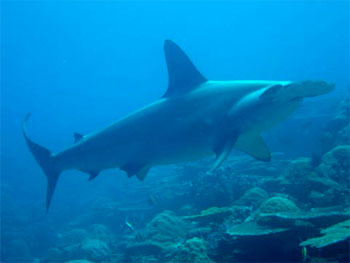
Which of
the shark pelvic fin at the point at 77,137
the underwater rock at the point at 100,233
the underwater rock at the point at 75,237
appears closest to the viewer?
the shark pelvic fin at the point at 77,137

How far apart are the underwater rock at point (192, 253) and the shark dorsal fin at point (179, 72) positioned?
2.92 metres

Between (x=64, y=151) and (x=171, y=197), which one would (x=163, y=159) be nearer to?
(x=64, y=151)

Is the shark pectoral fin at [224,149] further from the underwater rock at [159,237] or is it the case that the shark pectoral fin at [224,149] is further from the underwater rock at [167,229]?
the underwater rock at [167,229]

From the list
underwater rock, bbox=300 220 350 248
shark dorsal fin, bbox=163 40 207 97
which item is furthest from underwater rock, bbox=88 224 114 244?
underwater rock, bbox=300 220 350 248

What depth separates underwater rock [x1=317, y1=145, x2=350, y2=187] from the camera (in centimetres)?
954

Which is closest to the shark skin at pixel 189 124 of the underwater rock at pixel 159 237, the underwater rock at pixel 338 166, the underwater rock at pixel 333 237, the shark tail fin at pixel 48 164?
the shark tail fin at pixel 48 164

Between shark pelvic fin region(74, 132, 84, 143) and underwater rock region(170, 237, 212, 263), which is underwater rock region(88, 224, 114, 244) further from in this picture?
underwater rock region(170, 237, 212, 263)

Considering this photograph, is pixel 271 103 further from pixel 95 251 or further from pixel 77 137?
pixel 95 251

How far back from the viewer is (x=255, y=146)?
6309mm

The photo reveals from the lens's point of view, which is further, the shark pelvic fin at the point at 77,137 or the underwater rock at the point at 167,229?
the underwater rock at the point at 167,229

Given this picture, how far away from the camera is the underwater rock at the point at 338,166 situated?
9.54 meters

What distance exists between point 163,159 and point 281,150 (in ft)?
46.0

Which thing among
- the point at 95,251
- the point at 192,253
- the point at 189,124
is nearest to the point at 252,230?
the point at 192,253

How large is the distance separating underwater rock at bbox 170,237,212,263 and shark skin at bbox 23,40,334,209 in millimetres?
1621
